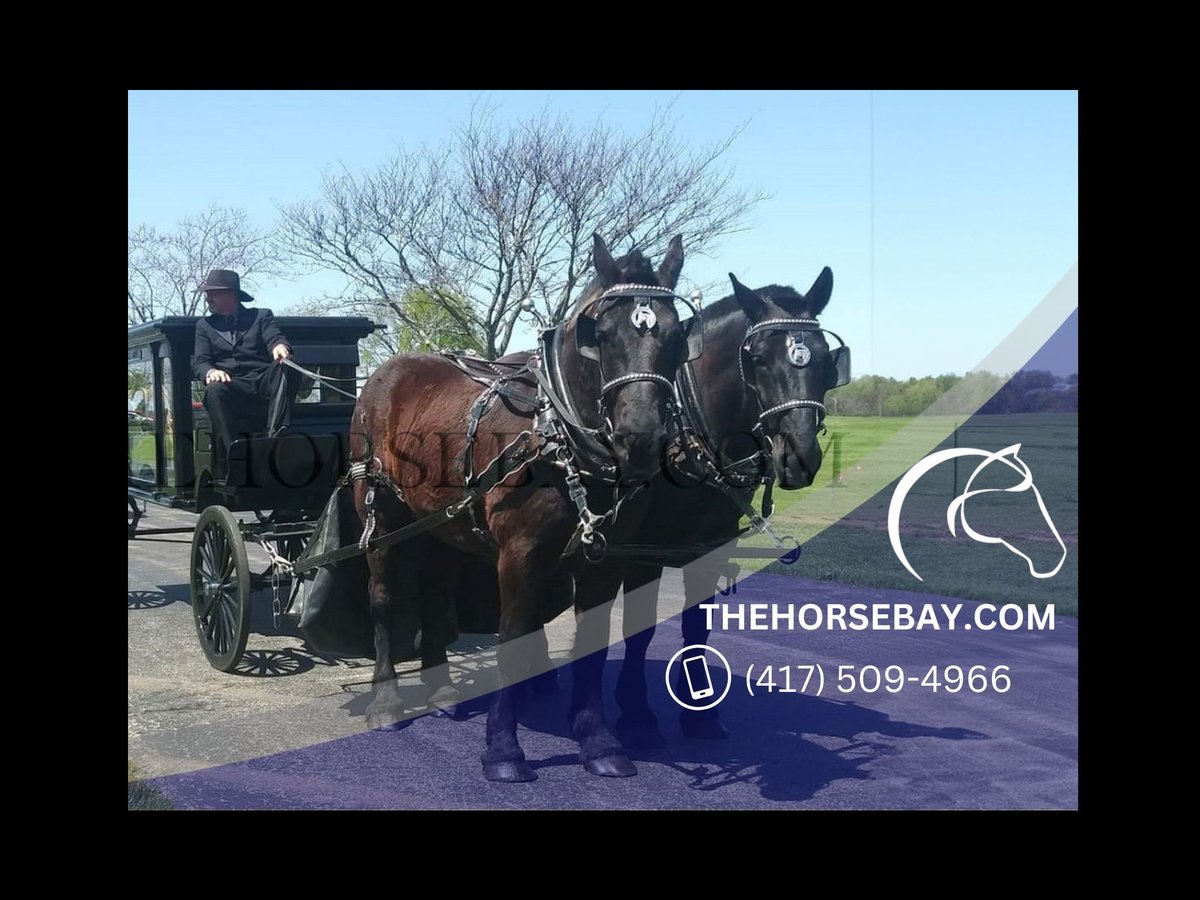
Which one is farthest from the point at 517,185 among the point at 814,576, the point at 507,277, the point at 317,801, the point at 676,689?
the point at 317,801

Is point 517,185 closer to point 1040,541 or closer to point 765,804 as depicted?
point 1040,541

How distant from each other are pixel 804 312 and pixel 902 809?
2.41 metres

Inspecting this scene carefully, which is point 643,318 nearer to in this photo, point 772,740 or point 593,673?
point 593,673

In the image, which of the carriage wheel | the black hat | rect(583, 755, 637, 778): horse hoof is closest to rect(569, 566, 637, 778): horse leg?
rect(583, 755, 637, 778): horse hoof

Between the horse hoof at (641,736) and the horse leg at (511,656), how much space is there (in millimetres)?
677

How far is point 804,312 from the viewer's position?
17.8 ft

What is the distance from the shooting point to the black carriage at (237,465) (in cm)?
766

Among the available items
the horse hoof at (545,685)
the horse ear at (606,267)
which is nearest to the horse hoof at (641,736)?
the horse hoof at (545,685)

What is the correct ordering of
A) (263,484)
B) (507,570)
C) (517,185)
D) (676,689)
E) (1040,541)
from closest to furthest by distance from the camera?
(507,570)
(676,689)
(263,484)
(1040,541)
(517,185)

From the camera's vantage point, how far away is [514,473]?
5488 millimetres

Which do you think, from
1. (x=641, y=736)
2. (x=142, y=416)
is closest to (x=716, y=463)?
(x=641, y=736)

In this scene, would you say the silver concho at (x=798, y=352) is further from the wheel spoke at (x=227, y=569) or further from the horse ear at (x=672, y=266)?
the wheel spoke at (x=227, y=569)

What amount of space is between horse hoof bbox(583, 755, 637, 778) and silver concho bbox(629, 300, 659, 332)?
225 cm

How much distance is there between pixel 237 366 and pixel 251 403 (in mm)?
282
